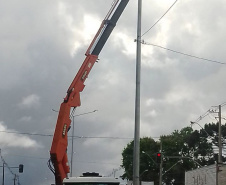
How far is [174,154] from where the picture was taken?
334 ft

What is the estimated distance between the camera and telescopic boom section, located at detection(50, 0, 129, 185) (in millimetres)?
25188

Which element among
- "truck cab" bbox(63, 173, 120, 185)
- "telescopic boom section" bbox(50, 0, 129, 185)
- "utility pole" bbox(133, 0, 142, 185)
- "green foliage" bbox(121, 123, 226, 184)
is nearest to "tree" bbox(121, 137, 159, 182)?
"green foliage" bbox(121, 123, 226, 184)

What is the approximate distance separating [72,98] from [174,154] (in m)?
77.2

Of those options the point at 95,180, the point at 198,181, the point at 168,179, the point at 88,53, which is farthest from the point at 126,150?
the point at 95,180

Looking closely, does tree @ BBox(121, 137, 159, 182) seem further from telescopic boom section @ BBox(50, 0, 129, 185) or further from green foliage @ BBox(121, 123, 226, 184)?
telescopic boom section @ BBox(50, 0, 129, 185)

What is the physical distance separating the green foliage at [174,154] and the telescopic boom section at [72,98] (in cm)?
7030

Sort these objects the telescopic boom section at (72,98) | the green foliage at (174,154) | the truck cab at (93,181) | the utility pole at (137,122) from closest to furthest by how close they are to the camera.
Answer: the truck cab at (93,181) < the utility pole at (137,122) < the telescopic boom section at (72,98) < the green foliage at (174,154)

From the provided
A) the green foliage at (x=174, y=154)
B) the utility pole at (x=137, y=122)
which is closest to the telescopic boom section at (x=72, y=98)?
the utility pole at (x=137, y=122)

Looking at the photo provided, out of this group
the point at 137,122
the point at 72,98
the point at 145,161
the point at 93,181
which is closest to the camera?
the point at 93,181

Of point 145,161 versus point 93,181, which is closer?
point 93,181

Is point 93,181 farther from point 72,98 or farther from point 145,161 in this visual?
point 145,161

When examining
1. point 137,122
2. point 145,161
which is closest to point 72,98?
point 137,122

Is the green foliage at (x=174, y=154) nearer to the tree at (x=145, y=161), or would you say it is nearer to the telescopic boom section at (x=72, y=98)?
the tree at (x=145, y=161)

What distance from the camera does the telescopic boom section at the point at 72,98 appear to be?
82.6 ft
